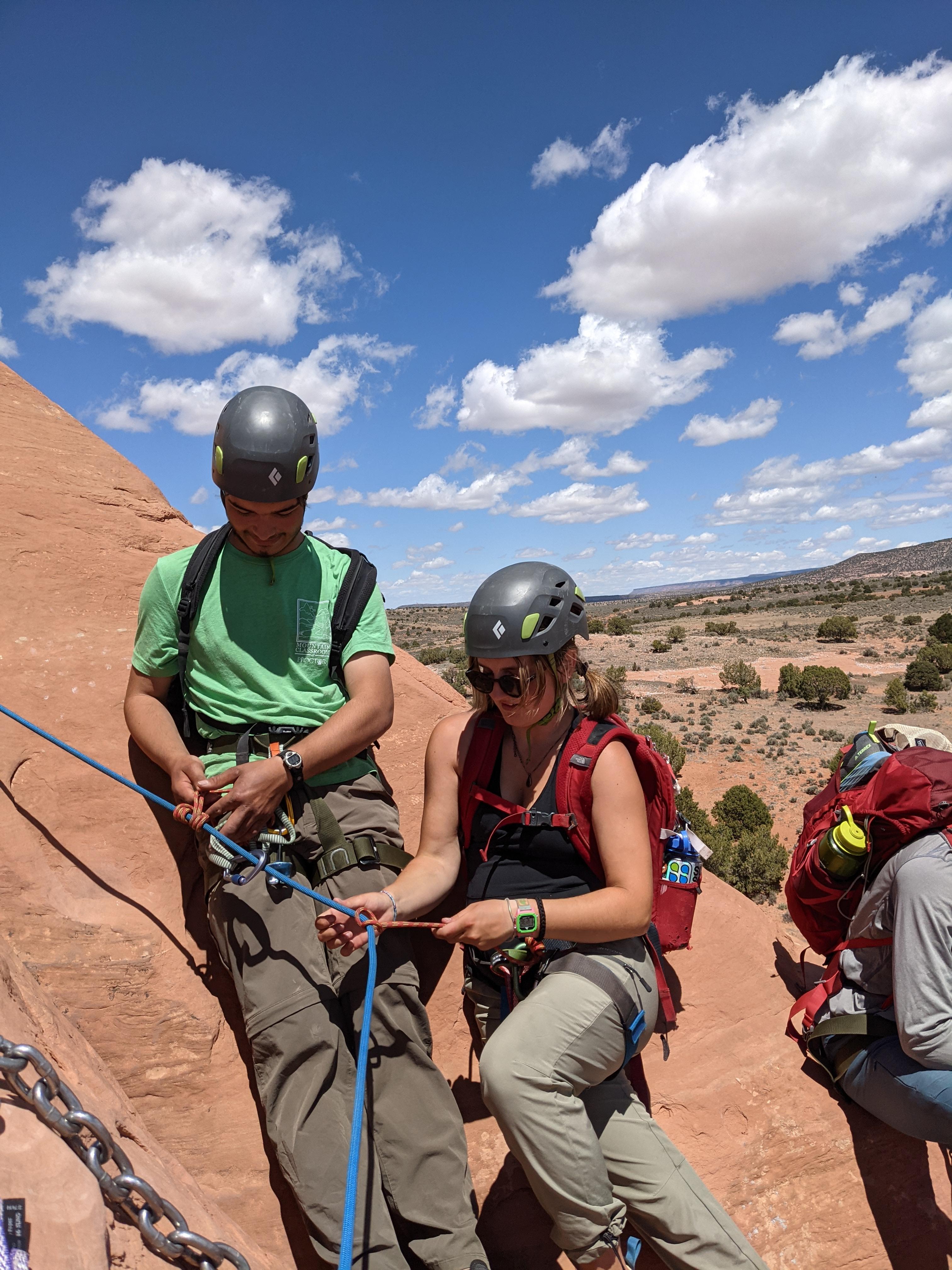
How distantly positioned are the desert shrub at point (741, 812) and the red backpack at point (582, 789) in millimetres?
11099

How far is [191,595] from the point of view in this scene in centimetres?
330

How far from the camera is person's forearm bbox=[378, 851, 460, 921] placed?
2.92 metres

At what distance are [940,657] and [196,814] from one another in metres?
29.0

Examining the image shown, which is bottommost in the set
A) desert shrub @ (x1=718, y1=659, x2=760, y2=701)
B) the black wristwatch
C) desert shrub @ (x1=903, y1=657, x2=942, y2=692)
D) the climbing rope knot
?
desert shrub @ (x1=903, y1=657, x2=942, y2=692)

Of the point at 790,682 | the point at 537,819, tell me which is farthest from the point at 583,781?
the point at 790,682

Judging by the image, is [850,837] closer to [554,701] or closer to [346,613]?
[554,701]

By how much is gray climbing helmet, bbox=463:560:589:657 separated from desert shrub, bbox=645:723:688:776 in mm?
13358

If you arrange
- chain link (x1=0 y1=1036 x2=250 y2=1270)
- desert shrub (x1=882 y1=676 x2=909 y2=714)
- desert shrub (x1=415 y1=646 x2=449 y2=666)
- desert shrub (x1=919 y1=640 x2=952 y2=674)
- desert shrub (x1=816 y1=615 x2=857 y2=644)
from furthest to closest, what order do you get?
1. desert shrub (x1=816 y1=615 x2=857 y2=644)
2. desert shrub (x1=415 y1=646 x2=449 y2=666)
3. desert shrub (x1=919 y1=640 x2=952 y2=674)
4. desert shrub (x1=882 y1=676 x2=909 y2=714)
5. chain link (x1=0 y1=1036 x2=250 y2=1270)

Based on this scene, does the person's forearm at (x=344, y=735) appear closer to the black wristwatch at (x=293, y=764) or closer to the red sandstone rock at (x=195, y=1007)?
the black wristwatch at (x=293, y=764)

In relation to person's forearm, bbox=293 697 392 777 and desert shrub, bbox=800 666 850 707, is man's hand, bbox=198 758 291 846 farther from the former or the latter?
desert shrub, bbox=800 666 850 707

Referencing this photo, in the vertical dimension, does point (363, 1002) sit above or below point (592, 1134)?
above

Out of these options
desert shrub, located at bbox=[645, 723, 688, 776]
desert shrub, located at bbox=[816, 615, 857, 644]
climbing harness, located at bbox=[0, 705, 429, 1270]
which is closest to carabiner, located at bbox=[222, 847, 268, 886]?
climbing harness, located at bbox=[0, 705, 429, 1270]

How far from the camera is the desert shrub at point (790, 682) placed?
25078mm

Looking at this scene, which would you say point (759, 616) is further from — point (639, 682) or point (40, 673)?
point (40, 673)
